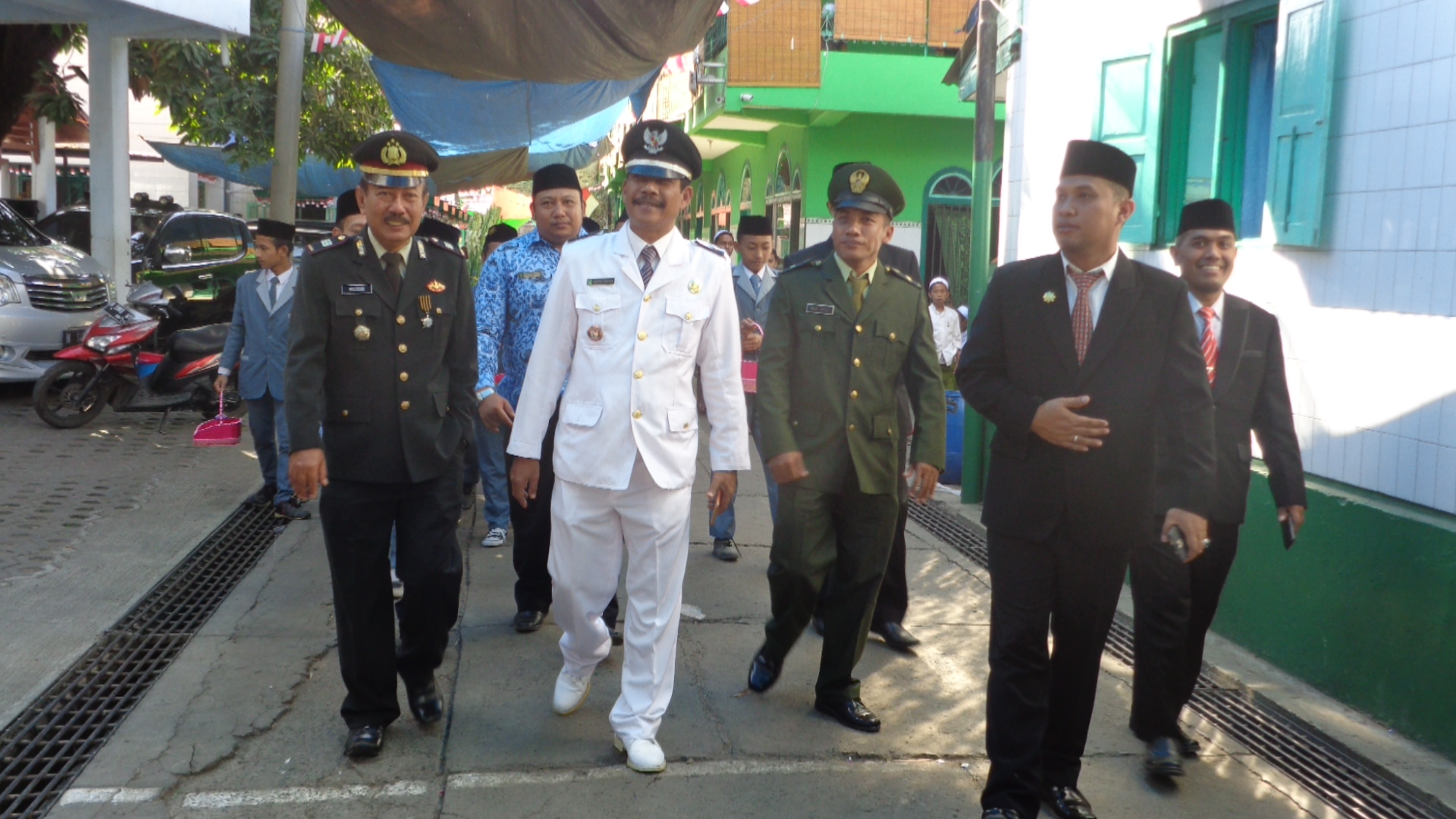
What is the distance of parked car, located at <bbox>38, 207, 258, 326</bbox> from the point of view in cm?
1484

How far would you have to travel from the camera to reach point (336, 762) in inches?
161

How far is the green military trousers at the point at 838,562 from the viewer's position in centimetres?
454

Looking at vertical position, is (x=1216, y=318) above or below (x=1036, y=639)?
above

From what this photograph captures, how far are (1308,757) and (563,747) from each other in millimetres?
2755

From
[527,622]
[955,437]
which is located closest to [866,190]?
[527,622]

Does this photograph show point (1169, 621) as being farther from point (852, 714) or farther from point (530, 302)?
point (530, 302)

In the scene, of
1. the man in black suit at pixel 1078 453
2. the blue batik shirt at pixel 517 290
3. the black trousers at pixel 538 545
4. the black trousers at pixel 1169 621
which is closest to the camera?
the man in black suit at pixel 1078 453

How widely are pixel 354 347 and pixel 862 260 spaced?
1876 mm

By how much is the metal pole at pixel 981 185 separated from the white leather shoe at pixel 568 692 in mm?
4860

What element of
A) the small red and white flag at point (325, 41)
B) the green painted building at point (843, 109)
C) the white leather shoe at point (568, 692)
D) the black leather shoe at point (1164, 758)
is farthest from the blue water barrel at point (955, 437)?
the small red and white flag at point (325, 41)

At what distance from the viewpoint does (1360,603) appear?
5.04m

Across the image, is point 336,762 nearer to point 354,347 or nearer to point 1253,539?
point 354,347

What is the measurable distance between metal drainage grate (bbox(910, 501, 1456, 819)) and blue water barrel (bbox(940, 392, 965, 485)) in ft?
11.9

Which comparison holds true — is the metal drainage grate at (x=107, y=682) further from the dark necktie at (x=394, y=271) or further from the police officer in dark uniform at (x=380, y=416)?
the dark necktie at (x=394, y=271)
